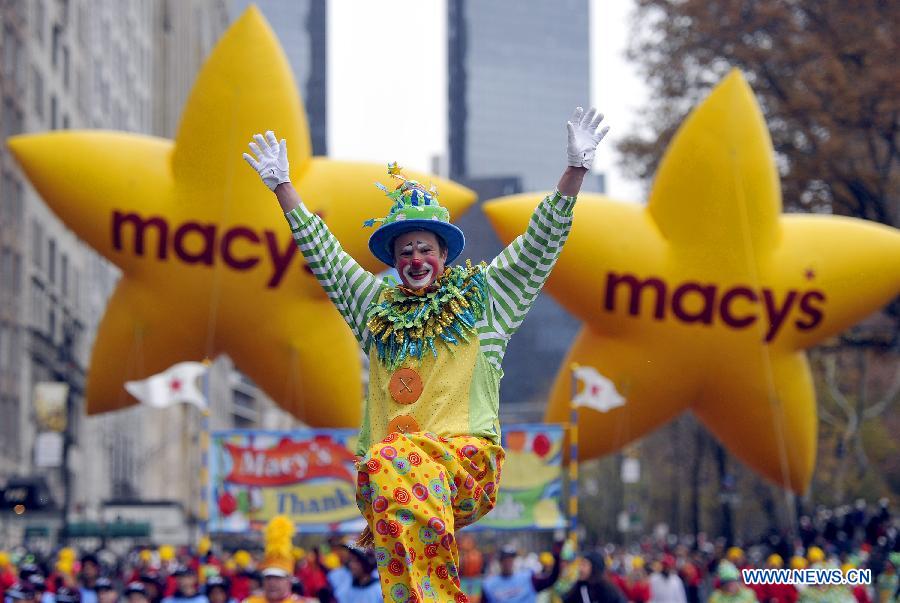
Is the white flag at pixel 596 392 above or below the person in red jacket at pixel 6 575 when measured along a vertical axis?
above

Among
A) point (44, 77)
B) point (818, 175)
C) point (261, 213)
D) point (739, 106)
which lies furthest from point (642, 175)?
point (44, 77)

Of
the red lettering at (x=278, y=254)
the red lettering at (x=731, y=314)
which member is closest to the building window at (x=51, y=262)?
the red lettering at (x=278, y=254)

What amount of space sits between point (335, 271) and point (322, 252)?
91 millimetres

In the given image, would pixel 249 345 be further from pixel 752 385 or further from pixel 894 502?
pixel 894 502

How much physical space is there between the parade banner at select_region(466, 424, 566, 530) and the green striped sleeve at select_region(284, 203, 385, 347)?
9.96 metres

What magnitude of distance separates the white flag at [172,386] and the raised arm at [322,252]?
1099 centimetres

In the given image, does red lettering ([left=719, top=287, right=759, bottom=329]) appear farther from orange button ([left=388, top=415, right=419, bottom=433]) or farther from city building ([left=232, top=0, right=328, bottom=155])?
orange button ([left=388, top=415, right=419, bottom=433])

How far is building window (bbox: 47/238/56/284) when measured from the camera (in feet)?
159

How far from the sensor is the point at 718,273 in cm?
1712

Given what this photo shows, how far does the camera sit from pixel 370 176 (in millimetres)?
16609

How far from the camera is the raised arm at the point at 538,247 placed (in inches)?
233

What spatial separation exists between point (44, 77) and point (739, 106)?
112 feet

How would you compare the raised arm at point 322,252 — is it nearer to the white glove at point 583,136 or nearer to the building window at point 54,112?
the white glove at point 583,136

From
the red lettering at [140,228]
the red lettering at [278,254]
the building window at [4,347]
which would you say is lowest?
the red lettering at [278,254]
